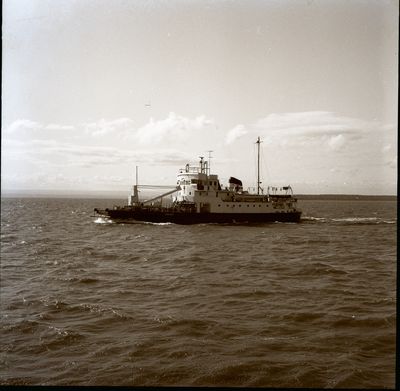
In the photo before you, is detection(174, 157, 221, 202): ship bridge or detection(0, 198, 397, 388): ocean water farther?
detection(174, 157, 221, 202): ship bridge

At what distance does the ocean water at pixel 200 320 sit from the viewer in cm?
1023

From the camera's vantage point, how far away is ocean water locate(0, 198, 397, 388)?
Answer: 10227 mm

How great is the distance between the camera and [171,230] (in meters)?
43.5

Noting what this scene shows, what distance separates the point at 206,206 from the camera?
165ft

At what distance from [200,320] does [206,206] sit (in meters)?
36.7

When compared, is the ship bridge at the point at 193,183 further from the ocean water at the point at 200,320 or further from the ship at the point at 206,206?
the ocean water at the point at 200,320

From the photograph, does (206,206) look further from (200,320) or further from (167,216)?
(200,320)

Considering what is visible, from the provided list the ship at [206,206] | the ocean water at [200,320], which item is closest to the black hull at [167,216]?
the ship at [206,206]

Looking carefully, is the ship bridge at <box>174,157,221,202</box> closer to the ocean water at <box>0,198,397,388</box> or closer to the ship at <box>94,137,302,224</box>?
the ship at <box>94,137,302,224</box>

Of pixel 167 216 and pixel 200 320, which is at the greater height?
pixel 167 216

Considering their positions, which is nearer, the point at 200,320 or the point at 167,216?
the point at 200,320

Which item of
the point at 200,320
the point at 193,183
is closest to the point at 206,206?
the point at 193,183

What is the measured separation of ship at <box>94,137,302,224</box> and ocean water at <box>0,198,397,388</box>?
20.2 metres

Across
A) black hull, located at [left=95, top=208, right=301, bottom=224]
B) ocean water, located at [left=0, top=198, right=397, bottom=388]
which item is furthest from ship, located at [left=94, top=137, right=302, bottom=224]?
ocean water, located at [left=0, top=198, right=397, bottom=388]
